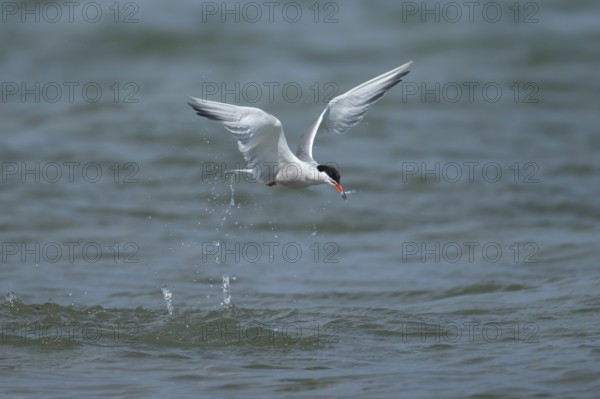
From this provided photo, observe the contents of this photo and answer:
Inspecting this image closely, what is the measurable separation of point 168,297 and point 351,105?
2289 millimetres

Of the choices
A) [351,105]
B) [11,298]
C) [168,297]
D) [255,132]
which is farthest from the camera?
[168,297]

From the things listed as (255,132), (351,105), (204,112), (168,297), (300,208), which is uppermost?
(351,105)

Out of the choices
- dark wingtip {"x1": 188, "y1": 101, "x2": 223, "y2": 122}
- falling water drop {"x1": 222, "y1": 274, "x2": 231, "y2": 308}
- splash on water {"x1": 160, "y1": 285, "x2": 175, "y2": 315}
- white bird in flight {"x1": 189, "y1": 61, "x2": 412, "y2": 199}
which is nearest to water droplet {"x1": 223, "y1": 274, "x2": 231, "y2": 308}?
falling water drop {"x1": 222, "y1": 274, "x2": 231, "y2": 308}

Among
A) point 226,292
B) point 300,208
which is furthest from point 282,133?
point 300,208

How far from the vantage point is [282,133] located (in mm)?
6285

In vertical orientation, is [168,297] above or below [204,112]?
below

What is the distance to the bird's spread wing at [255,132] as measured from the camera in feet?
19.7

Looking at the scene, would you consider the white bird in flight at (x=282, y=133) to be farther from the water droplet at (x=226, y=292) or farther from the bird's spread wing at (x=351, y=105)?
the water droplet at (x=226, y=292)

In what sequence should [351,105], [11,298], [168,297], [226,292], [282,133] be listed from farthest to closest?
[226,292]
[168,297]
[11,298]
[351,105]
[282,133]

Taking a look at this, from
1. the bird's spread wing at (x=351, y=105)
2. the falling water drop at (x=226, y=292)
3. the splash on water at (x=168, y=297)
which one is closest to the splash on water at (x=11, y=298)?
the splash on water at (x=168, y=297)

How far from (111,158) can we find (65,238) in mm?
2903

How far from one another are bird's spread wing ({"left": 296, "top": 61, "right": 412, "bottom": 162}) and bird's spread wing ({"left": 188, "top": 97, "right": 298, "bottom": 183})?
37 cm

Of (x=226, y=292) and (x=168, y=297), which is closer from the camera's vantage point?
(x=168, y=297)

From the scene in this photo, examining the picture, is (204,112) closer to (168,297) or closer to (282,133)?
(282,133)
